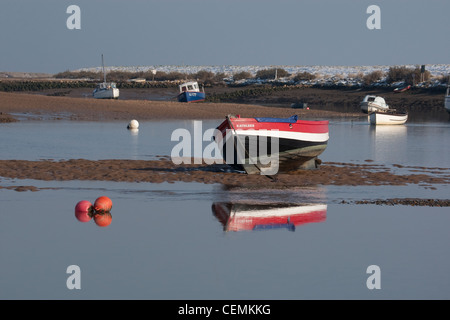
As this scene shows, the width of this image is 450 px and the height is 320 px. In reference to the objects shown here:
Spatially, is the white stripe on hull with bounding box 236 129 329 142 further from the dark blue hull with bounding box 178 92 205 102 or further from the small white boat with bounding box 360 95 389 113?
the dark blue hull with bounding box 178 92 205 102

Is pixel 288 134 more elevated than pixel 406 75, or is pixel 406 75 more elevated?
pixel 288 134

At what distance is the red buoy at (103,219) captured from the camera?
1658 centimetres

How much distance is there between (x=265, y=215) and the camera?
57.8 ft

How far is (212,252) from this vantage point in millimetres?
14180

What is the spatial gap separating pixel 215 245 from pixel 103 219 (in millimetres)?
3401

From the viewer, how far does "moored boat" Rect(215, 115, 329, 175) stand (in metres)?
23.3

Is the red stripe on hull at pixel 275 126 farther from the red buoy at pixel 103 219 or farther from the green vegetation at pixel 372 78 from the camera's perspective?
the green vegetation at pixel 372 78

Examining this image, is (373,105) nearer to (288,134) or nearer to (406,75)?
(406,75)

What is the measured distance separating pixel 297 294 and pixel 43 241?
18.1 ft

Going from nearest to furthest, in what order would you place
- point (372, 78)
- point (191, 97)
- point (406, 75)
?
point (191, 97), point (406, 75), point (372, 78)

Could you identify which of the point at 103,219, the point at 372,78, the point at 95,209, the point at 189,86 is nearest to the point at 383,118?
the point at 189,86

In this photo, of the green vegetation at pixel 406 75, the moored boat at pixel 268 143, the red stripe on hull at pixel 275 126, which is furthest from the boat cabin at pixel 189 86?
the moored boat at pixel 268 143

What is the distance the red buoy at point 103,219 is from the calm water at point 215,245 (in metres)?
0.18
